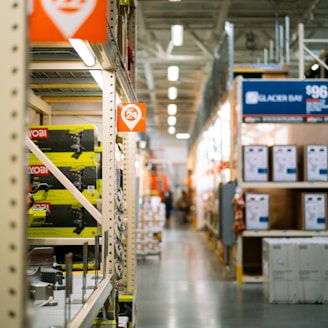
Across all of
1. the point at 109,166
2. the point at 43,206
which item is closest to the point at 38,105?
the point at 43,206

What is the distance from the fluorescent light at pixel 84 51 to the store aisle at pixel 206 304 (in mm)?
3282

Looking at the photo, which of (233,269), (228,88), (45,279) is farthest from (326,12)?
(45,279)

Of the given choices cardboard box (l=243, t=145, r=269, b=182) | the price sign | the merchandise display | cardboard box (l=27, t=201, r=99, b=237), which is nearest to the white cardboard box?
cardboard box (l=243, t=145, r=269, b=182)

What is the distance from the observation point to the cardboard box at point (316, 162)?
8.55 meters

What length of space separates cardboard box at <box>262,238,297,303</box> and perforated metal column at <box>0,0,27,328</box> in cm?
615

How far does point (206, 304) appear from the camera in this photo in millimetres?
7062

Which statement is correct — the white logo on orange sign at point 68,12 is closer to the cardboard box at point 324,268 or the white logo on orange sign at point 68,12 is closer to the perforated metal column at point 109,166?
the perforated metal column at point 109,166

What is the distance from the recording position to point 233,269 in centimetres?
942

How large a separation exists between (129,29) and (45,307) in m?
3.56

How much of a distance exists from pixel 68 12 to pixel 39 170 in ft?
8.28

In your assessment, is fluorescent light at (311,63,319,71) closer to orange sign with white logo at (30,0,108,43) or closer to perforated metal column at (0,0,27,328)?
orange sign with white logo at (30,0,108,43)

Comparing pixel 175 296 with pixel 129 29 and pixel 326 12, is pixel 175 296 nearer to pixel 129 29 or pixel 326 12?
pixel 129 29

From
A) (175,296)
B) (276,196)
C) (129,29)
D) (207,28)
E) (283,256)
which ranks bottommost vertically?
(175,296)

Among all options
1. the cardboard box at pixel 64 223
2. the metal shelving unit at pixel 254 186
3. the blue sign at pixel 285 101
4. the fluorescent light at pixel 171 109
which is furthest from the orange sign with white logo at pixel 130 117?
the fluorescent light at pixel 171 109
